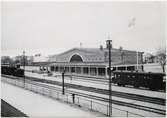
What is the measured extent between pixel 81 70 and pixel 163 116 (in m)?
21.2

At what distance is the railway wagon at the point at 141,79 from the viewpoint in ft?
69.4

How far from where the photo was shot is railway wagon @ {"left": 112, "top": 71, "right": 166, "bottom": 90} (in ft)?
69.4

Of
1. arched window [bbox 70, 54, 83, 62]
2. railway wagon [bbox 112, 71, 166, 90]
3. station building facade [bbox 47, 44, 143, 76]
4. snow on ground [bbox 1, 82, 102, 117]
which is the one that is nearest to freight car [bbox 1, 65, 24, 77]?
station building facade [bbox 47, 44, 143, 76]

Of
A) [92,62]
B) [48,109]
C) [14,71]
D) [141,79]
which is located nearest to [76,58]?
[92,62]

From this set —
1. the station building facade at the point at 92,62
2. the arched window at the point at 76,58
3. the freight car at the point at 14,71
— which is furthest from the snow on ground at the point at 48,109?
the freight car at the point at 14,71

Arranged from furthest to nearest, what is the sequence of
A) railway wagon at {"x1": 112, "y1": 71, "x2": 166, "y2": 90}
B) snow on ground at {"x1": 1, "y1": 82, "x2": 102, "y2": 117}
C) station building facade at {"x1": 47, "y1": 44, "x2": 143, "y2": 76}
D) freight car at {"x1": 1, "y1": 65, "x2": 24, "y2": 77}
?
freight car at {"x1": 1, "y1": 65, "x2": 24, "y2": 77} < station building facade at {"x1": 47, "y1": 44, "x2": 143, "y2": 76} < railway wagon at {"x1": 112, "y1": 71, "x2": 166, "y2": 90} < snow on ground at {"x1": 1, "y1": 82, "x2": 102, "y2": 117}

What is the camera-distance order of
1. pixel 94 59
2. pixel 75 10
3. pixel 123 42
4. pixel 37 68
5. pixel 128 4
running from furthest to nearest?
pixel 37 68
pixel 94 59
pixel 123 42
pixel 75 10
pixel 128 4

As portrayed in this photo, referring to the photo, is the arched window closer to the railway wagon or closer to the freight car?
the railway wagon

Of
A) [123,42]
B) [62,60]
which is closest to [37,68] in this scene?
[62,60]

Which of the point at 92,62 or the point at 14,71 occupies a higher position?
the point at 92,62

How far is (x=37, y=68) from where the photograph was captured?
175 feet

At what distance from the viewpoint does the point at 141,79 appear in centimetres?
2277

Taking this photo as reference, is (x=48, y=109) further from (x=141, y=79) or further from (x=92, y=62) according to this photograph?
(x=92, y=62)

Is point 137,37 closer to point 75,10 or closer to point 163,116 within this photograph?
point 75,10
